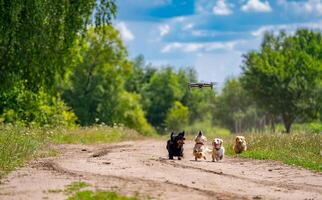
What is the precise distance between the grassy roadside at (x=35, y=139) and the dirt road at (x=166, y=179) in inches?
29.3

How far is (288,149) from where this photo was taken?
3041 cm

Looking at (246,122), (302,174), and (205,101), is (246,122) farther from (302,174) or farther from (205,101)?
(302,174)

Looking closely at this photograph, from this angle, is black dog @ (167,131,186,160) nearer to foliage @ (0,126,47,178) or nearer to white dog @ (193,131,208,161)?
white dog @ (193,131,208,161)

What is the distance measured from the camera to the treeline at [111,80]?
32.6m

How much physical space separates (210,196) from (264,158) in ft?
39.6

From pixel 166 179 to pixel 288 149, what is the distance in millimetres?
12642

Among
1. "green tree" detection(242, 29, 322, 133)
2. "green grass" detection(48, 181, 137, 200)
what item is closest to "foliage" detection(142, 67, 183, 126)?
"green tree" detection(242, 29, 322, 133)

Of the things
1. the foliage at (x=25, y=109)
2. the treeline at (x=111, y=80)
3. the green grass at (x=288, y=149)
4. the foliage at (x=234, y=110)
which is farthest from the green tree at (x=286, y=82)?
the green grass at (x=288, y=149)

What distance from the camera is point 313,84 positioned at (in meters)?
80.9

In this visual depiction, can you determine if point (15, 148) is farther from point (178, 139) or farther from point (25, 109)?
point (25, 109)

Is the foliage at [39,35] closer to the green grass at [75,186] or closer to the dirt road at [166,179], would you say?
the dirt road at [166,179]

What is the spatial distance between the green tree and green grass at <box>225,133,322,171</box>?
45332 mm

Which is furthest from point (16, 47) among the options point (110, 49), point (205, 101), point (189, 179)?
point (205, 101)

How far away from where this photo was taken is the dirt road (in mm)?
16562
